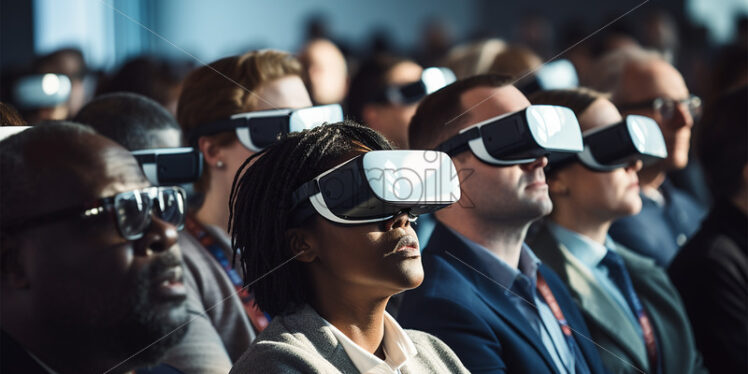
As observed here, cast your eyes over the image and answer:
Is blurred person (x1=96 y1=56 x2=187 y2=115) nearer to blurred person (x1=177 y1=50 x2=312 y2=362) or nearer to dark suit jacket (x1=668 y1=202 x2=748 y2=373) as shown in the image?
blurred person (x1=177 y1=50 x2=312 y2=362)

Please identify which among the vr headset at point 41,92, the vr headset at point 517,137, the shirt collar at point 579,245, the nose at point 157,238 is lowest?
the shirt collar at point 579,245

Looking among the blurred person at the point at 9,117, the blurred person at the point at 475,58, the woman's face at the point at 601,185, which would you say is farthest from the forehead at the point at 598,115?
the blurred person at the point at 475,58

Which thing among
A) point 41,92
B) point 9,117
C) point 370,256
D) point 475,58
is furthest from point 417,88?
point 370,256

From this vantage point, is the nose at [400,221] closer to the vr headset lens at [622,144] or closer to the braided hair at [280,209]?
the braided hair at [280,209]

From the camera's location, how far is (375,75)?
358 cm

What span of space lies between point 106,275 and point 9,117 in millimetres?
376

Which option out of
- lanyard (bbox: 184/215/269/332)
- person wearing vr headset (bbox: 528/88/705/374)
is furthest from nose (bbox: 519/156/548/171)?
lanyard (bbox: 184/215/269/332)

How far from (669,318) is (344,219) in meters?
1.16

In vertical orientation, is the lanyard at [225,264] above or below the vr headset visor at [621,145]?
below

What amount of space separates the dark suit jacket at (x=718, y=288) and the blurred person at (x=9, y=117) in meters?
1.63

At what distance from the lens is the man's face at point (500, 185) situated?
163cm

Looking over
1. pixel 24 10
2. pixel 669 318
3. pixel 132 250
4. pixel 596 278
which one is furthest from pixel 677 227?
pixel 24 10

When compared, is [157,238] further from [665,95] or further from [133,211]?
[665,95]

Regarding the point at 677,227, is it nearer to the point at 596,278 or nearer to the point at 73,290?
the point at 596,278
